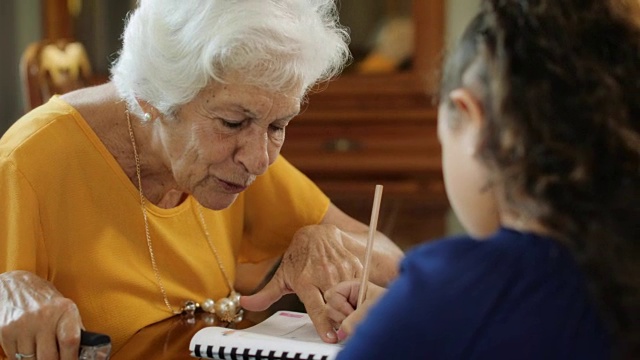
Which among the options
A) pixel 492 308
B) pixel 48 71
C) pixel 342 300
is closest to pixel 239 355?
pixel 342 300

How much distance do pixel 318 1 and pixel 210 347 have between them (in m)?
0.61

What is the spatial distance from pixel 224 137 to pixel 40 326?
0.44 meters

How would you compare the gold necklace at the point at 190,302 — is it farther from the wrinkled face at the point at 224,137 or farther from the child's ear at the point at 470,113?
the child's ear at the point at 470,113

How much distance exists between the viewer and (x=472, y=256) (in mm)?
814

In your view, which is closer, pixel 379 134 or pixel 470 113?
pixel 470 113

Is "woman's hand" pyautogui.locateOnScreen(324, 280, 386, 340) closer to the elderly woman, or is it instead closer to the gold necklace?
the elderly woman

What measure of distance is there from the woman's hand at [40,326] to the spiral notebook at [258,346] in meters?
0.18

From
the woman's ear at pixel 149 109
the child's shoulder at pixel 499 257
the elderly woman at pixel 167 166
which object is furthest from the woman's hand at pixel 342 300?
the child's shoulder at pixel 499 257

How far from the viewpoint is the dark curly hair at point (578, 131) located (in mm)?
773

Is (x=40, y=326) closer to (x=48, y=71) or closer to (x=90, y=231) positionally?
(x=90, y=231)

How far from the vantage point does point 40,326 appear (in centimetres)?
120

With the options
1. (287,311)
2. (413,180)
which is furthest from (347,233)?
(413,180)

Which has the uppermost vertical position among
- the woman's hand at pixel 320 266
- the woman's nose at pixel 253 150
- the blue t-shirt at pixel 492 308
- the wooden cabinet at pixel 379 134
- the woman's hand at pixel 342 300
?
the blue t-shirt at pixel 492 308

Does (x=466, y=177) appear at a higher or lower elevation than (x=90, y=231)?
higher
